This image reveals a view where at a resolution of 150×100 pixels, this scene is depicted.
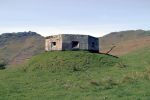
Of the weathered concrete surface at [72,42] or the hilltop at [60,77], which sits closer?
the hilltop at [60,77]

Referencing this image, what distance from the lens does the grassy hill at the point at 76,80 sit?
2109cm

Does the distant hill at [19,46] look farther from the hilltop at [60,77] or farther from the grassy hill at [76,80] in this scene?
the grassy hill at [76,80]

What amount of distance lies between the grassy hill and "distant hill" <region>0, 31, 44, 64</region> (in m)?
77.1

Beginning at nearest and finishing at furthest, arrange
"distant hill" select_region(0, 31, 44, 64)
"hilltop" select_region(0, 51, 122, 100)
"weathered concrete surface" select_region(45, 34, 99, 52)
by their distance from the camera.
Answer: "hilltop" select_region(0, 51, 122, 100) < "weathered concrete surface" select_region(45, 34, 99, 52) < "distant hill" select_region(0, 31, 44, 64)

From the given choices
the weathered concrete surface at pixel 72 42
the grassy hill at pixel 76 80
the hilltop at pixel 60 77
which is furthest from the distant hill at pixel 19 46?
the grassy hill at pixel 76 80

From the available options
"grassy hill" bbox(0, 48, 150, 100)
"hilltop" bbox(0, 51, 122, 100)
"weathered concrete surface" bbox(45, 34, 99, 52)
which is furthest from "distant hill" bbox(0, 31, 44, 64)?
"grassy hill" bbox(0, 48, 150, 100)

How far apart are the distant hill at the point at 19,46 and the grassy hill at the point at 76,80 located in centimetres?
7706

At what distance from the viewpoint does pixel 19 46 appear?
159m

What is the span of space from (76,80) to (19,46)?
13320cm

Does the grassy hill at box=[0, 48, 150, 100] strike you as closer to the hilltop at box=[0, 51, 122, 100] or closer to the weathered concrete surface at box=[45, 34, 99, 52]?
the hilltop at box=[0, 51, 122, 100]

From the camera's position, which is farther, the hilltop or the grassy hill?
the hilltop

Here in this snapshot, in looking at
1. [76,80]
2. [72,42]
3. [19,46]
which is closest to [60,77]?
[76,80]

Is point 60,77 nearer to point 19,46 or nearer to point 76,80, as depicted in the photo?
point 76,80

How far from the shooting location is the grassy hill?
21.1 meters
